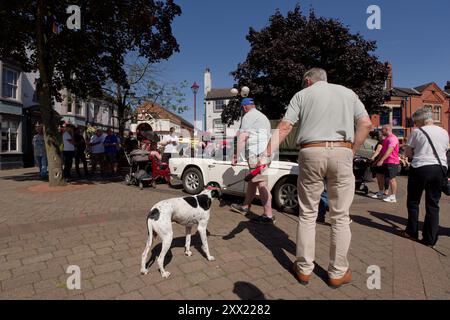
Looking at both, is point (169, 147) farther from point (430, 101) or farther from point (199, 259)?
point (430, 101)

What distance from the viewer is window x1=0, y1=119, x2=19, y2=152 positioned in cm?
1617

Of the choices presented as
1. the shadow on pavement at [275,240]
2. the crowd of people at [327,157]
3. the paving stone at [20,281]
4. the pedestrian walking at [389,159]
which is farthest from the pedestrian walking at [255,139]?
the pedestrian walking at [389,159]

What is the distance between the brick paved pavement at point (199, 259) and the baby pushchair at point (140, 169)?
2.73 meters

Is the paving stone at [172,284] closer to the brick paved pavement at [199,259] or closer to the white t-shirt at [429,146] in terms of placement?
the brick paved pavement at [199,259]

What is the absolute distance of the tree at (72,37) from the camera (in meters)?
7.59

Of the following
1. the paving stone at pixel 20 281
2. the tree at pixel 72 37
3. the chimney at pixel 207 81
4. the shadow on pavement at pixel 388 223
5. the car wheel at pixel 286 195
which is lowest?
the paving stone at pixel 20 281

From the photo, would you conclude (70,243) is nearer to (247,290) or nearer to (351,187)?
(247,290)

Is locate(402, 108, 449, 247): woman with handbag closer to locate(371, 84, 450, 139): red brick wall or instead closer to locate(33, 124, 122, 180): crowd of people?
locate(33, 124, 122, 180): crowd of people

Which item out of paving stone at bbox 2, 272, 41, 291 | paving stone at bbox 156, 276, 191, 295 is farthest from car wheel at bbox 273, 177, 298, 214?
paving stone at bbox 2, 272, 41, 291

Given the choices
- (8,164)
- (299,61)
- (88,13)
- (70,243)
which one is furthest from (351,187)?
(8,164)

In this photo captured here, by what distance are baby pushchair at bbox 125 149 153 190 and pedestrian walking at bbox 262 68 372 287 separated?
21.1ft

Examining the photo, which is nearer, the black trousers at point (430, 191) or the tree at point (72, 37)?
the black trousers at point (430, 191)

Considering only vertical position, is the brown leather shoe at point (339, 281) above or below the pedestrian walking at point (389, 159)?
below
